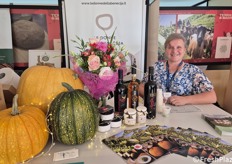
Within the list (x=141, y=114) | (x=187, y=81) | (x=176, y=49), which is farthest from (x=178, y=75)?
(x=141, y=114)

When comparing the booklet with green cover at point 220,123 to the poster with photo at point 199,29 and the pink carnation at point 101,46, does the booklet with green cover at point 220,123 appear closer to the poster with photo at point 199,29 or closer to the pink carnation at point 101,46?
the pink carnation at point 101,46

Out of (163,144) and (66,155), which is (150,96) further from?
(66,155)

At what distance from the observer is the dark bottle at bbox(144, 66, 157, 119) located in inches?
45.0

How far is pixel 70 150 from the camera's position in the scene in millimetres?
901

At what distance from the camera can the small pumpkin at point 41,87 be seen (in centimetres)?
104

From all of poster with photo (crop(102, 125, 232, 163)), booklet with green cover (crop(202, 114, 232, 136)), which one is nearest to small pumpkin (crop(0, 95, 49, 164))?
poster with photo (crop(102, 125, 232, 163))

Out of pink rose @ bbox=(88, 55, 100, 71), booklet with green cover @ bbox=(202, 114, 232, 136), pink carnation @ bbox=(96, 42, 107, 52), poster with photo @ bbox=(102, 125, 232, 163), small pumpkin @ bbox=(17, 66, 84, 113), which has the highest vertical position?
pink carnation @ bbox=(96, 42, 107, 52)

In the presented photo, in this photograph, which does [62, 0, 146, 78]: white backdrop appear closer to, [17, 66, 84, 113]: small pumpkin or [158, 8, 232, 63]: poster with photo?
[158, 8, 232, 63]: poster with photo

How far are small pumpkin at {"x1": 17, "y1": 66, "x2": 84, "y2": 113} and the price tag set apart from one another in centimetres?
28

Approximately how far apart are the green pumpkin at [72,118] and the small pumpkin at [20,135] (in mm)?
71

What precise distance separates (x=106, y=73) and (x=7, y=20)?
1.71 meters

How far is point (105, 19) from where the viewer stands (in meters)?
2.07

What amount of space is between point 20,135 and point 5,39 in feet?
5.69

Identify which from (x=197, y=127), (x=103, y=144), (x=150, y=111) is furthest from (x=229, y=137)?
(x=103, y=144)
